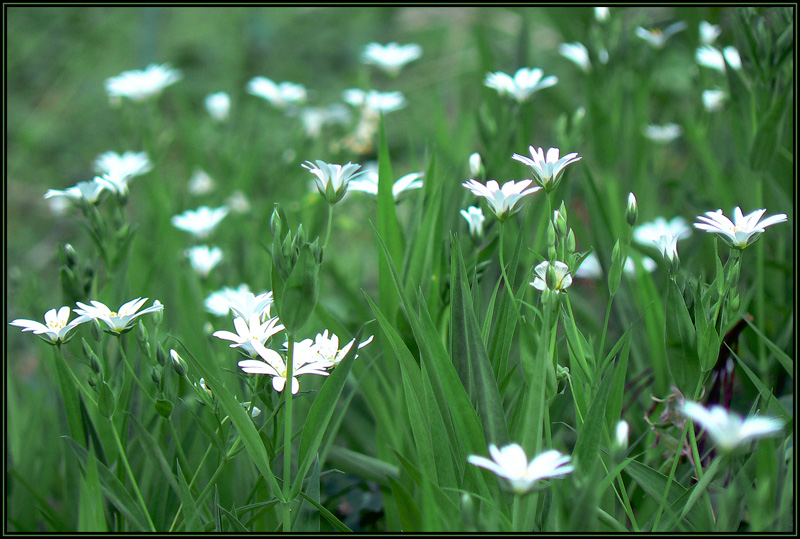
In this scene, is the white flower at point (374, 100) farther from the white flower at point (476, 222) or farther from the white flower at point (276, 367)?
the white flower at point (276, 367)

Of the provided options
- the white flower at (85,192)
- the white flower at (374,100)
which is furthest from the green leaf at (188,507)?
the white flower at (374,100)

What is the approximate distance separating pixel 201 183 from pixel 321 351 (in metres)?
1.17

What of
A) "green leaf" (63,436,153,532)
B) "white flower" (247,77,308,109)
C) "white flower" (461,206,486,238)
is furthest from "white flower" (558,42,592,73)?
"green leaf" (63,436,153,532)

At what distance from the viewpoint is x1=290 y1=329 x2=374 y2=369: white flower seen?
25.6 inches

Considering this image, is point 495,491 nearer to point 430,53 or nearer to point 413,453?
point 413,453

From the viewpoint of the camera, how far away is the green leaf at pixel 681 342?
25.1 inches

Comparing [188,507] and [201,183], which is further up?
[201,183]

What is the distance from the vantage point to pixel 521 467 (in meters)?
0.50

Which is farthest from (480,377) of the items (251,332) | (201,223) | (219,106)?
(219,106)

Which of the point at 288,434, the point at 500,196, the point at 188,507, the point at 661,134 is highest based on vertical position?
the point at 661,134

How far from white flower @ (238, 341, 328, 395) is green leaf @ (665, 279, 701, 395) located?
0.38 metres

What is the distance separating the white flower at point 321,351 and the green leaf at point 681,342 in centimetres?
32

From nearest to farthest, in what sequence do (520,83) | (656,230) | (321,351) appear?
(321,351)
(520,83)
(656,230)

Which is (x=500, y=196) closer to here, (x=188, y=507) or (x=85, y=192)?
(x=188, y=507)
